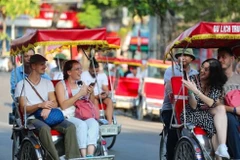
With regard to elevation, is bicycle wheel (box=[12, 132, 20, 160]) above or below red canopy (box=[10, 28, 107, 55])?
below

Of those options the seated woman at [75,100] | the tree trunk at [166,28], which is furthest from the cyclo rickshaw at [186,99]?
the tree trunk at [166,28]

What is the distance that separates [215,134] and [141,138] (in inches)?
319

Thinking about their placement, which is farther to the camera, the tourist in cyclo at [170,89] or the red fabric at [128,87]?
the red fabric at [128,87]

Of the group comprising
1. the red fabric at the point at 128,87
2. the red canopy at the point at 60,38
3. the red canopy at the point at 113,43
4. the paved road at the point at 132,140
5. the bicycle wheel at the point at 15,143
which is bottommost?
the paved road at the point at 132,140

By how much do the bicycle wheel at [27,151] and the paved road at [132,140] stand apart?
290 centimetres

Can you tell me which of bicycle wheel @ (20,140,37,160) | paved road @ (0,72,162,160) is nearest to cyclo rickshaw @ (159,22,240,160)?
bicycle wheel @ (20,140,37,160)

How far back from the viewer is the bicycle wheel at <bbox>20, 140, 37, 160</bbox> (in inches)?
385

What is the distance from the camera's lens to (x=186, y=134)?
9516mm

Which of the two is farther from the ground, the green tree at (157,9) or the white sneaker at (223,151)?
the green tree at (157,9)

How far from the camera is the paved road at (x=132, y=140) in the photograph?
13.9 metres

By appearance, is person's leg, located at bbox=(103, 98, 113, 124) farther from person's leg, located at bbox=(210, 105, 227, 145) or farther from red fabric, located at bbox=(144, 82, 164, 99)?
red fabric, located at bbox=(144, 82, 164, 99)

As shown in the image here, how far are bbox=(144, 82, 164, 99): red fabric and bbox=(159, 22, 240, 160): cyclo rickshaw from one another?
1241 centimetres

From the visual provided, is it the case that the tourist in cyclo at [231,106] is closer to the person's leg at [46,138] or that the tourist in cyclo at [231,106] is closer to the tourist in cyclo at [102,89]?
the person's leg at [46,138]

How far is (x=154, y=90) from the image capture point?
75.2ft
